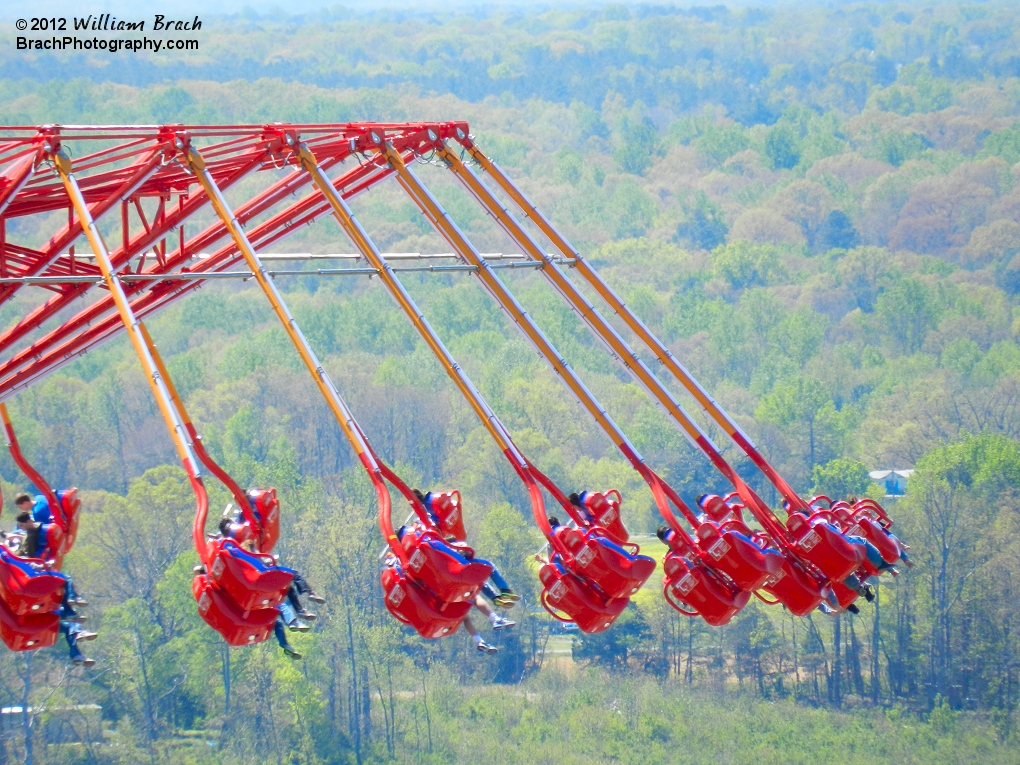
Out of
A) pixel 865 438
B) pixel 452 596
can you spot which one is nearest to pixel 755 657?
pixel 865 438

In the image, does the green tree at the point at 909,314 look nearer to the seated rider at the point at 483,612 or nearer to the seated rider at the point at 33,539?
the seated rider at the point at 483,612

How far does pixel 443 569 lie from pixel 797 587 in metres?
7.98

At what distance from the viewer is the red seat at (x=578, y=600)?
27.8 m

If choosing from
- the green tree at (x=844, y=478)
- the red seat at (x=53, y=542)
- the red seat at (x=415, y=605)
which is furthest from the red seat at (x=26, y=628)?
the green tree at (x=844, y=478)

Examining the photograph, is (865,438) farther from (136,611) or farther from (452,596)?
(452,596)

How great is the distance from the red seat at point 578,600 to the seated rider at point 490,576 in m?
Result: 1.08

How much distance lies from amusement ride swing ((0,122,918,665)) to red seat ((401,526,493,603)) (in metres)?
0.03

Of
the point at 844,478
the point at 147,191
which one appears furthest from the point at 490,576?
the point at 844,478

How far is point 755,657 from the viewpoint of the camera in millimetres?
85625

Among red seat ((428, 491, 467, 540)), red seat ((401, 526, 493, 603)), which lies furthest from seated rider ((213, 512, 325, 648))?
red seat ((428, 491, 467, 540))

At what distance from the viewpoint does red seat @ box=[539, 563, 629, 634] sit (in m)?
27.8

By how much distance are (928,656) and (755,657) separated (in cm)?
→ 922

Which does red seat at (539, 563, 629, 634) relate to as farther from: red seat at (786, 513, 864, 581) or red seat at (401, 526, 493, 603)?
red seat at (786, 513, 864, 581)

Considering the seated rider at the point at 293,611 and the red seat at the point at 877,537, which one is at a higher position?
the red seat at the point at 877,537
